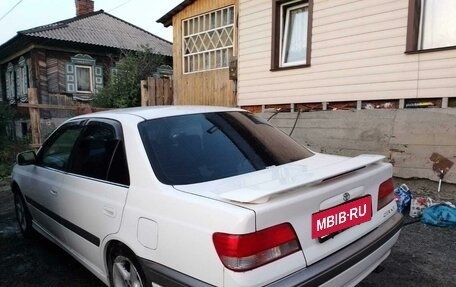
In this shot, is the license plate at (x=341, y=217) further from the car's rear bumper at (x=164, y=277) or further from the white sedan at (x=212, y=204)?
the car's rear bumper at (x=164, y=277)

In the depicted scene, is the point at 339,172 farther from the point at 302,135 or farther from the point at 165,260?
the point at 302,135

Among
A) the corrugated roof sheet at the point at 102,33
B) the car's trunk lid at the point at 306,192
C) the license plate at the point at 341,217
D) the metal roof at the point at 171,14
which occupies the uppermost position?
the corrugated roof sheet at the point at 102,33

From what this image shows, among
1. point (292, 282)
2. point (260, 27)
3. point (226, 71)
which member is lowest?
point (292, 282)

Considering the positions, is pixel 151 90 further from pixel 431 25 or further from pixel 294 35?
pixel 431 25

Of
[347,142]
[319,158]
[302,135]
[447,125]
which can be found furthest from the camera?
[302,135]

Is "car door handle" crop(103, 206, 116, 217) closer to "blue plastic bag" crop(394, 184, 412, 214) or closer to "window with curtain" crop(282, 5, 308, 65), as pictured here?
"blue plastic bag" crop(394, 184, 412, 214)

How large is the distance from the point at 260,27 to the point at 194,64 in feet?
9.35

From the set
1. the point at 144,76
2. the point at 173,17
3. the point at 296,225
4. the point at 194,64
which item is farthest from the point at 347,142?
the point at 144,76

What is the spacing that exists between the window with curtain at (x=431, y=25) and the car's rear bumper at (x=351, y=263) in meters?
3.83

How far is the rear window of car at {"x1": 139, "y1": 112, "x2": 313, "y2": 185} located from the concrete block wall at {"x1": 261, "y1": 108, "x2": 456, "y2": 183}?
122 inches

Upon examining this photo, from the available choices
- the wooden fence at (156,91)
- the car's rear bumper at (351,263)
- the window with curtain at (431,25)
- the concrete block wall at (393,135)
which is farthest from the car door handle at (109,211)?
the wooden fence at (156,91)

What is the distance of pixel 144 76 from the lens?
16.3 m

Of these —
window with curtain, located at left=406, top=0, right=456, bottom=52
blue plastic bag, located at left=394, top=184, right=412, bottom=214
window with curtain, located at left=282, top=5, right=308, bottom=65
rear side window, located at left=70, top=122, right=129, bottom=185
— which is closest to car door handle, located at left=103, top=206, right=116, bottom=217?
rear side window, located at left=70, top=122, right=129, bottom=185

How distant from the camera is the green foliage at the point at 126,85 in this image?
1554 centimetres
